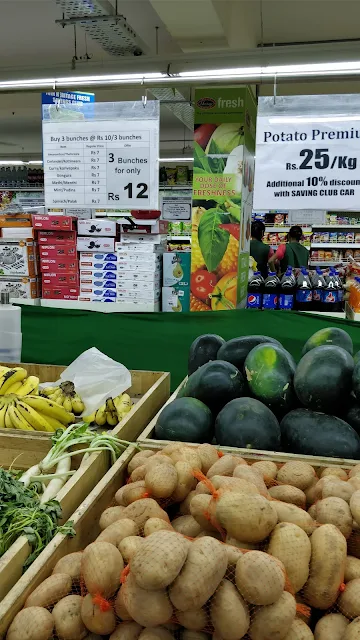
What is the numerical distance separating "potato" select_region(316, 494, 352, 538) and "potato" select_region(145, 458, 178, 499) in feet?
1.06

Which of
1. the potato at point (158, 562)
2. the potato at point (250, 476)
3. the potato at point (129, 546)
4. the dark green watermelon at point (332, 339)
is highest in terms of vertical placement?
the dark green watermelon at point (332, 339)

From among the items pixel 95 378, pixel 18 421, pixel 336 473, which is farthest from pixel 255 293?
pixel 336 473

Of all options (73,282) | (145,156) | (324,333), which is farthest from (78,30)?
(324,333)

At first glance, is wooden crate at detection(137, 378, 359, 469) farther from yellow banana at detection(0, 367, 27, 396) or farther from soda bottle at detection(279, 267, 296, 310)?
soda bottle at detection(279, 267, 296, 310)

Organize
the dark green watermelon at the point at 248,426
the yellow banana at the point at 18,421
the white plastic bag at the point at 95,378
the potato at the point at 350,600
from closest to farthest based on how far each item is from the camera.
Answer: the potato at the point at 350,600, the dark green watermelon at the point at 248,426, the yellow banana at the point at 18,421, the white plastic bag at the point at 95,378

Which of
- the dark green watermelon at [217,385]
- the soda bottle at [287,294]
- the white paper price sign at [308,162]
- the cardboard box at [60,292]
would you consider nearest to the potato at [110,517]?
the dark green watermelon at [217,385]

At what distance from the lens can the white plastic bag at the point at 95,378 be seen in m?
2.24

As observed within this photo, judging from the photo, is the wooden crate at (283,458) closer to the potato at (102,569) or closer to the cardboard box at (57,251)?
the potato at (102,569)

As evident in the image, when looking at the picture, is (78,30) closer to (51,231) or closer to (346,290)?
(51,231)

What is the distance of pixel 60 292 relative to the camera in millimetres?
5480

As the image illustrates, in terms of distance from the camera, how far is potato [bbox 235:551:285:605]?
2.68ft

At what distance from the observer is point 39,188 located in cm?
1308

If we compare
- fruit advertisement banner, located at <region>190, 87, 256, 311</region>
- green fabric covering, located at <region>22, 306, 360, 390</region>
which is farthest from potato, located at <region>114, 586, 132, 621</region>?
fruit advertisement banner, located at <region>190, 87, 256, 311</region>

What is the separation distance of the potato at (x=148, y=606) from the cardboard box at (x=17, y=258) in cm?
488
